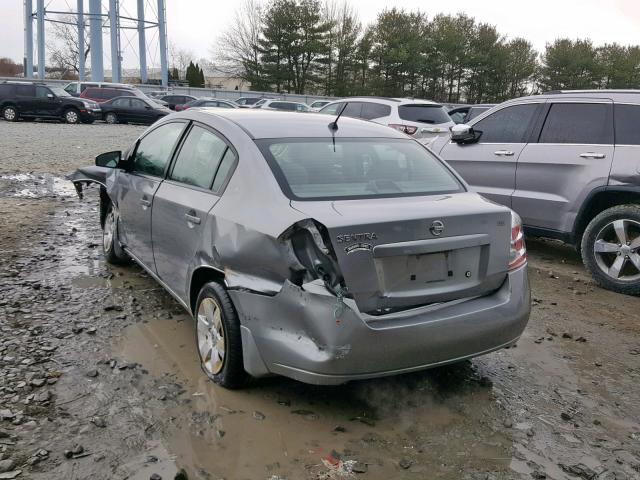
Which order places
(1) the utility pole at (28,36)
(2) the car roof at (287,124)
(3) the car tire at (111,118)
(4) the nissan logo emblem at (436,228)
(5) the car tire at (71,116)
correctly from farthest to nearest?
1. (1) the utility pole at (28,36)
2. (3) the car tire at (111,118)
3. (5) the car tire at (71,116)
4. (2) the car roof at (287,124)
5. (4) the nissan logo emblem at (436,228)

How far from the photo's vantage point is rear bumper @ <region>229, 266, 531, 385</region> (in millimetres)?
2834

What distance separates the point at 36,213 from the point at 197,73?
5582 centimetres

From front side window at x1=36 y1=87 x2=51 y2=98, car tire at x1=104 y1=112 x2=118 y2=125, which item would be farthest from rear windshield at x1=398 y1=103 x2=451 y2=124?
front side window at x1=36 y1=87 x2=51 y2=98

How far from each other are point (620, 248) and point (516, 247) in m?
2.71

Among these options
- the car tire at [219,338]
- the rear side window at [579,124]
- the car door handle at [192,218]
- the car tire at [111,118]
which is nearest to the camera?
the car tire at [219,338]

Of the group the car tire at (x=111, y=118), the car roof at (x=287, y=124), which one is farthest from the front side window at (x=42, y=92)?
the car roof at (x=287, y=124)

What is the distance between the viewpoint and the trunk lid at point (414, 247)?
2873 millimetres

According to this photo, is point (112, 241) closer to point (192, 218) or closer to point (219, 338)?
point (192, 218)

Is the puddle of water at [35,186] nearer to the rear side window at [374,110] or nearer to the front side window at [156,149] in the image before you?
the front side window at [156,149]

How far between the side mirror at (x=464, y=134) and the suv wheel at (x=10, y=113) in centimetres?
2293

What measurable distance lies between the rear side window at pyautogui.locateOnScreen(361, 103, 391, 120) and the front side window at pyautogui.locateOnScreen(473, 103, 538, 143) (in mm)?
5030

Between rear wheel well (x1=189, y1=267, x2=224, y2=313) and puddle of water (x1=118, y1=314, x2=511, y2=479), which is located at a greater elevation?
rear wheel well (x1=189, y1=267, x2=224, y2=313)

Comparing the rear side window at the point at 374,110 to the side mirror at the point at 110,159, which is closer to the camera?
the side mirror at the point at 110,159

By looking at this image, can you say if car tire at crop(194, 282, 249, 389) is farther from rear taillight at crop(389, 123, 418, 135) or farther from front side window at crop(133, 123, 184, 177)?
rear taillight at crop(389, 123, 418, 135)
